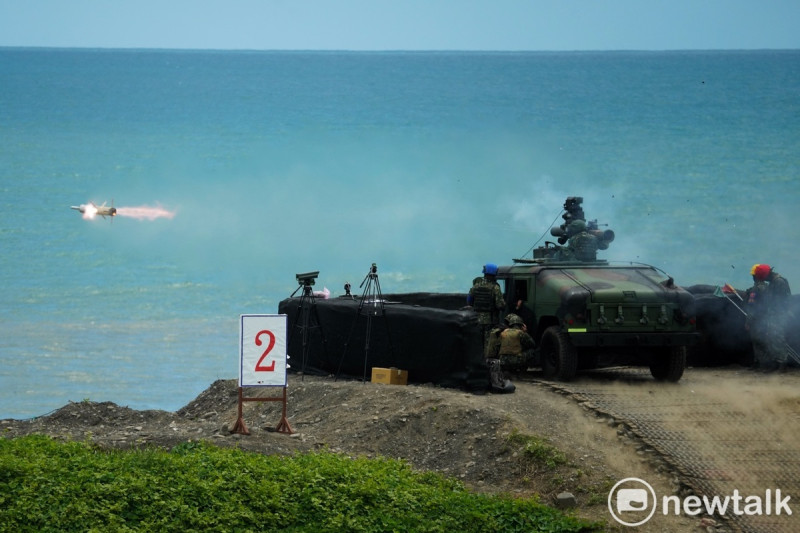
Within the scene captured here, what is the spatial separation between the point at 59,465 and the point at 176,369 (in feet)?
77.1

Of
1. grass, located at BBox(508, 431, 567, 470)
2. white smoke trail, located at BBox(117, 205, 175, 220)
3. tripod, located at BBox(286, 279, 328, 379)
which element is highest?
white smoke trail, located at BBox(117, 205, 175, 220)

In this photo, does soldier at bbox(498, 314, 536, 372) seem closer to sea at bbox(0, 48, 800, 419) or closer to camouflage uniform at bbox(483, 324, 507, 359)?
camouflage uniform at bbox(483, 324, 507, 359)

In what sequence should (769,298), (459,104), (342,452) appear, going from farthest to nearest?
(459,104) → (769,298) → (342,452)

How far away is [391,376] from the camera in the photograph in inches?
943

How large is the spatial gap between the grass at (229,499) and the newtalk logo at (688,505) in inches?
30.7

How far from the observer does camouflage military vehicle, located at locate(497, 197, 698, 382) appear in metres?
24.1

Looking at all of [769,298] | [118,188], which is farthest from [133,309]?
[769,298]

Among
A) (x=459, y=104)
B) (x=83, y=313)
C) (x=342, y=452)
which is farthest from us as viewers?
(x=459, y=104)

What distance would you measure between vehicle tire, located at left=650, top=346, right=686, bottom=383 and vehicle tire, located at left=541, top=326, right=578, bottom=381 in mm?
1434

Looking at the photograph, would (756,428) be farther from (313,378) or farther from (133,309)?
(133,309)

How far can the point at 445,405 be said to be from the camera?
843 inches

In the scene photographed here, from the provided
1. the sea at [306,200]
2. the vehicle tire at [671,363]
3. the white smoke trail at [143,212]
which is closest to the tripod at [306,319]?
the white smoke trail at [143,212]

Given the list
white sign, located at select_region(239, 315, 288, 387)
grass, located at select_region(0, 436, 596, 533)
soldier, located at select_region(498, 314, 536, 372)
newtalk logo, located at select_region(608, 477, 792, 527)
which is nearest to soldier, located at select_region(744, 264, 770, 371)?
soldier, located at select_region(498, 314, 536, 372)

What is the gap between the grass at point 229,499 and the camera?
16.3 metres
